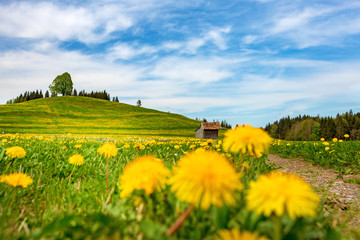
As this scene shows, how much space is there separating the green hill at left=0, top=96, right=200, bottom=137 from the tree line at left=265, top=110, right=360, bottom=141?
28070mm

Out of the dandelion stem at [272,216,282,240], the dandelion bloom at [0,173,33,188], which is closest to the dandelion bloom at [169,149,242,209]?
the dandelion stem at [272,216,282,240]

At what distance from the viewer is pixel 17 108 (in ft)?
200

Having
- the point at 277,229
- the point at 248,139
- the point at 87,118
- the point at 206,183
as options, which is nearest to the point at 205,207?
the point at 206,183

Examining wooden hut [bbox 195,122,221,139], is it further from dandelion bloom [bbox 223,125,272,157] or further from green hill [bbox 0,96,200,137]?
dandelion bloom [bbox 223,125,272,157]

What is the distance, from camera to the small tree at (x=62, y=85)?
94.2m

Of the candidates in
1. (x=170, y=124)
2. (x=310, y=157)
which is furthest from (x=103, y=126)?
(x=310, y=157)

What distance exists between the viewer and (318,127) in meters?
93.6

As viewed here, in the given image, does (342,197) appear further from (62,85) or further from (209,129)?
(62,85)

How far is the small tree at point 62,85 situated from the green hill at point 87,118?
73.4 feet

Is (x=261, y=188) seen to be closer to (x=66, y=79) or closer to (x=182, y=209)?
(x=182, y=209)

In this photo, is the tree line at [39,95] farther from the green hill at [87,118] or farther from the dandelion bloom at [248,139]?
the dandelion bloom at [248,139]

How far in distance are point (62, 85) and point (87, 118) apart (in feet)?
144

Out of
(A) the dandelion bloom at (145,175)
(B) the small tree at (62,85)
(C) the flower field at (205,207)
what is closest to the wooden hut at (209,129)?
(C) the flower field at (205,207)

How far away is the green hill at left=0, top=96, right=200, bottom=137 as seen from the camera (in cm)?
5088
